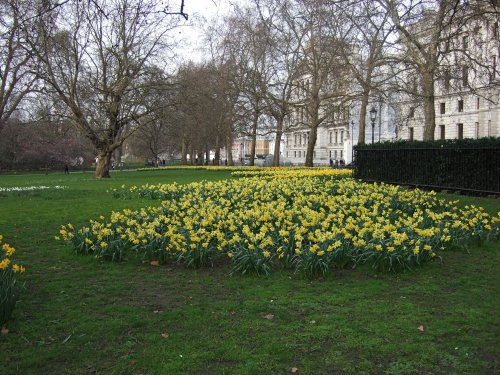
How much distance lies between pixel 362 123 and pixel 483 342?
105 feet

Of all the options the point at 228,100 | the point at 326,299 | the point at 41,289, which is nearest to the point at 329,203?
the point at 326,299

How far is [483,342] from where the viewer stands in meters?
3.87

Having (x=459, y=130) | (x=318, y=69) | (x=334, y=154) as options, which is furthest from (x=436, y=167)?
(x=334, y=154)

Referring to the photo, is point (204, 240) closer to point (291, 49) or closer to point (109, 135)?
point (109, 135)

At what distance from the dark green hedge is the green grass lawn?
264 inches

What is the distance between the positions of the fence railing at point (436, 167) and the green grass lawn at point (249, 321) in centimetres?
666

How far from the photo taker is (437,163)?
14.6 meters

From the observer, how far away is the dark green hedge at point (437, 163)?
1265cm

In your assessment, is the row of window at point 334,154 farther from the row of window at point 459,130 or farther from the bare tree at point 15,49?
the bare tree at point 15,49

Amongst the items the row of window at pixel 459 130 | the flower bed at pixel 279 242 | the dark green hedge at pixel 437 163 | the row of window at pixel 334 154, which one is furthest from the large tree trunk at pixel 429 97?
the row of window at pixel 334 154

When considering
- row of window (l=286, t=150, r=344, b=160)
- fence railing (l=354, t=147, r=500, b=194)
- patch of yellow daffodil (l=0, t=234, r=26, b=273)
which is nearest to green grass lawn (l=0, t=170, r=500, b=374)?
patch of yellow daffodil (l=0, t=234, r=26, b=273)

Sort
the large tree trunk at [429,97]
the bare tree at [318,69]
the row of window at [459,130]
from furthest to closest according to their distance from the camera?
the row of window at [459,130]
the bare tree at [318,69]
the large tree trunk at [429,97]

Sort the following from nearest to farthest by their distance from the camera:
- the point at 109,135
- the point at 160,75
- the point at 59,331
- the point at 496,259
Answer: the point at 59,331 → the point at 496,259 → the point at 160,75 → the point at 109,135

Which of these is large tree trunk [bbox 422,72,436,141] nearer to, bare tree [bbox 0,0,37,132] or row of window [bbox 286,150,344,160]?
bare tree [bbox 0,0,37,132]
